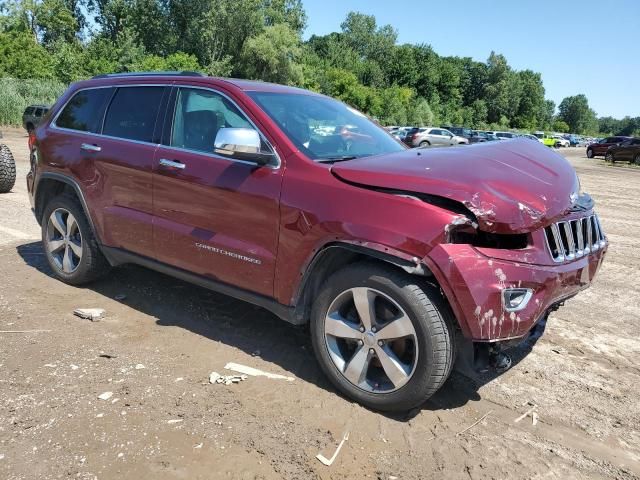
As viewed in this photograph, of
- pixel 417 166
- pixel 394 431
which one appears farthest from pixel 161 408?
pixel 417 166

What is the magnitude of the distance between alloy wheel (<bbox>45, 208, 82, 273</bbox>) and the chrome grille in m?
3.75

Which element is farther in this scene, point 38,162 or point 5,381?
point 38,162

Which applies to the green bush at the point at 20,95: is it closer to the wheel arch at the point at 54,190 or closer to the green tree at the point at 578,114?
the wheel arch at the point at 54,190

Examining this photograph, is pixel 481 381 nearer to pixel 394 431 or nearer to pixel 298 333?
pixel 394 431

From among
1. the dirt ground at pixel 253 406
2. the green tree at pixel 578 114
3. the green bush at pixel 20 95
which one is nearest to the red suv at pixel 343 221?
the dirt ground at pixel 253 406

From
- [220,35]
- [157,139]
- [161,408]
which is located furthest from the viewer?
[220,35]

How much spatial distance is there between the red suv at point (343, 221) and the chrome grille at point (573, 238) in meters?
0.01

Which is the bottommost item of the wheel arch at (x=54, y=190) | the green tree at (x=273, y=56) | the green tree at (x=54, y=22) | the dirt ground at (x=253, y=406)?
the dirt ground at (x=253, y=406)

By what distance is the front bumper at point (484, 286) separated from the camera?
268cm

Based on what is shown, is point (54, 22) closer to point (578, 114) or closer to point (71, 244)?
point (71, 244)

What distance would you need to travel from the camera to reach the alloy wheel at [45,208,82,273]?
477 cm

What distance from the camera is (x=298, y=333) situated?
4.15 meters

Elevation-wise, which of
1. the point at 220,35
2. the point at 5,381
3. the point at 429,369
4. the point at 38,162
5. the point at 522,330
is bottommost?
the point at 5,381

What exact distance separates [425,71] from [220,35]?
2097 inches
